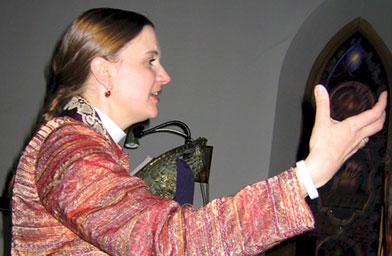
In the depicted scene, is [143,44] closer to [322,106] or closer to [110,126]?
[110,126]

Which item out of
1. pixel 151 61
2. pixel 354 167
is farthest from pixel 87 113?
pixel 354 167

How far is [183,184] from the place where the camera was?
1.86 metres

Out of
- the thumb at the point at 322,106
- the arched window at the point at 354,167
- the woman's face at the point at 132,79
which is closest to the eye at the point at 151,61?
the woman's face at the point at 132,79

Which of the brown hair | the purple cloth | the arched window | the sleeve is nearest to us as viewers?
the sleeve

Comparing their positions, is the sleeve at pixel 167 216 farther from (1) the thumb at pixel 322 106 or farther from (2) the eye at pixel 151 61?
(2) the eye at pixel 151 61

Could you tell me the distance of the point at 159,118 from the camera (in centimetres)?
298

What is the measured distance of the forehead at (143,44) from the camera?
0.94 meters

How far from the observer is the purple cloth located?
1800 millimetres

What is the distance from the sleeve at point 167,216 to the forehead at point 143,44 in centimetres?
34

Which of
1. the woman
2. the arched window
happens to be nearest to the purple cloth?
the woman

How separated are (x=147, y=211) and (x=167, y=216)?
1.2 inches

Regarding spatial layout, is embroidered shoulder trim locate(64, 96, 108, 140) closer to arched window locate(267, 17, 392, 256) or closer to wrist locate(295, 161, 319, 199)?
wrist locate(295, 161, 319, 199)

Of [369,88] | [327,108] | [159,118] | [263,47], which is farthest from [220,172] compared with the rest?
[327,108]

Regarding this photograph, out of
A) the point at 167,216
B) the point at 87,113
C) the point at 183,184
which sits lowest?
the point at 167,216
